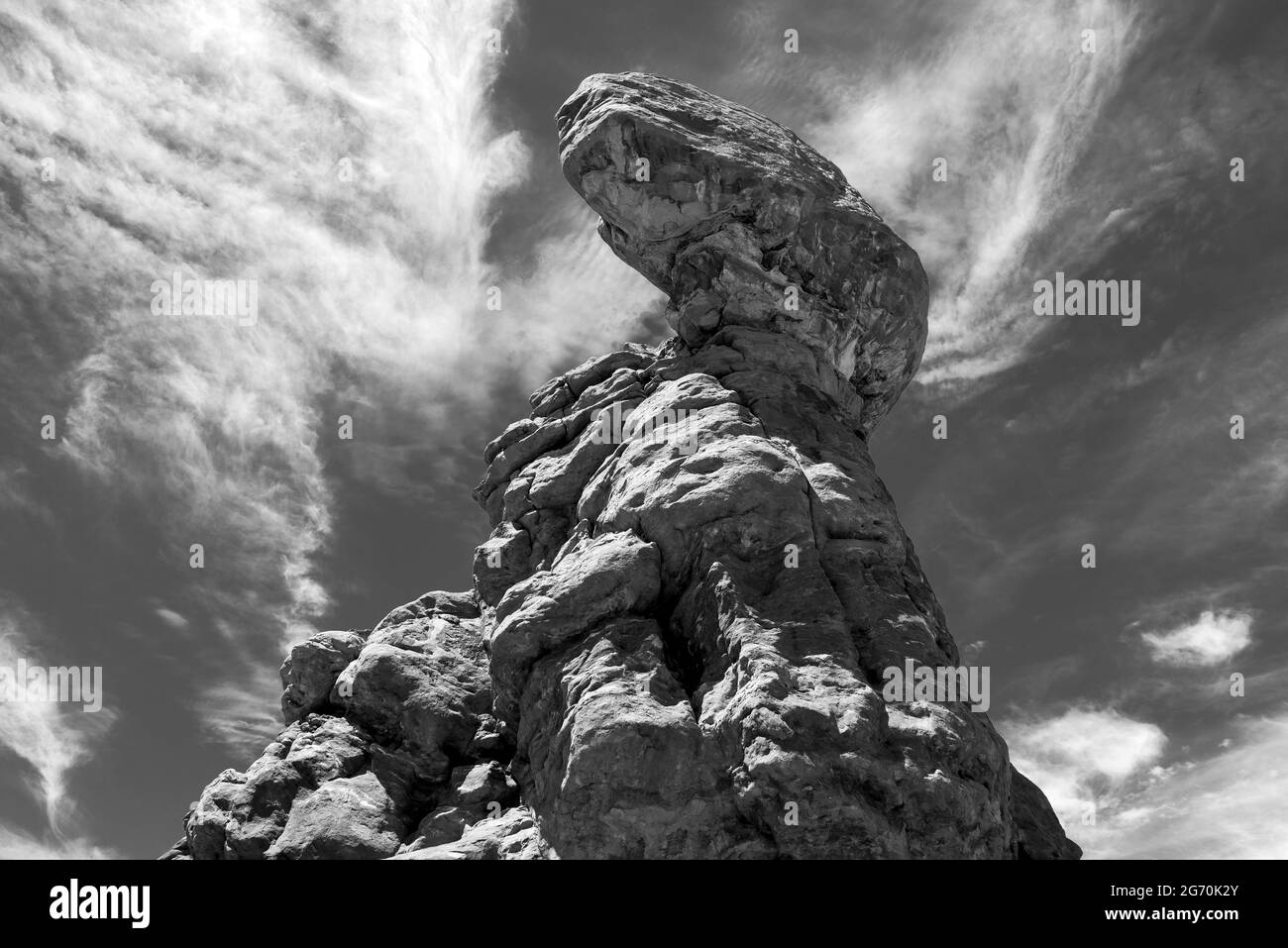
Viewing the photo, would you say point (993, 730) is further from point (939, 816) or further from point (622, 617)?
point (622, 617)

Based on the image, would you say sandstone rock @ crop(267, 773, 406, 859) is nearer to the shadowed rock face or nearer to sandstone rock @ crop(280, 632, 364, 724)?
sandstone rock @ crop(280, 632, 364, 724)

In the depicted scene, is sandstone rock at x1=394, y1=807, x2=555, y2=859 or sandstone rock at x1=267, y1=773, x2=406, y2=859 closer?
sandstone rock at x1=394, y1=807, x2=555, y2=859

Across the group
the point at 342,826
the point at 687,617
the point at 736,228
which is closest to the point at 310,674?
the point at 342,826

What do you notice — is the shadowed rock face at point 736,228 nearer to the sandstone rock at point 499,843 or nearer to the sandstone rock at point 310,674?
the sandstone rock at point 310,674

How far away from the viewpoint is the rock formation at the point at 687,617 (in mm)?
25062

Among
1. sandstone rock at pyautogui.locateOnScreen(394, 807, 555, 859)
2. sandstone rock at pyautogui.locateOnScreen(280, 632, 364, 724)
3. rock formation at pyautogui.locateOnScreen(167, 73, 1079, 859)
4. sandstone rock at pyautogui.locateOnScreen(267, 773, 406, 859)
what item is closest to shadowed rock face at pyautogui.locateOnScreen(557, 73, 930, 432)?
rock formation at pyautogui.locateOnScreen(167, 73, 1079, 859)

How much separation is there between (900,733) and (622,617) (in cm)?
862

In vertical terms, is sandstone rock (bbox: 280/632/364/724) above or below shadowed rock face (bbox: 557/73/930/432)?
below

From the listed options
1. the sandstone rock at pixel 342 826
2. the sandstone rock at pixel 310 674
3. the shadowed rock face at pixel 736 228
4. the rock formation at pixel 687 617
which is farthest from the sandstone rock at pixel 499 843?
the shadowed rock face at pixel 736 228

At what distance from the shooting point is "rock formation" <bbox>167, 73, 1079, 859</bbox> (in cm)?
Answer: 2506

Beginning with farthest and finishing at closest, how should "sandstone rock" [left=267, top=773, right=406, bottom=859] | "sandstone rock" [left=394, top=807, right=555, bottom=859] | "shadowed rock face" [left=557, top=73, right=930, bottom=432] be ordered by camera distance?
1. "shadowed rock face" [left=557, top=73, right=930, bottom=432]
2. "sandstone rock" [left=267, top=773, right=406, bottom=859]
3. "sandstone rock" [left=394, top=807, right=555, bottom=859]

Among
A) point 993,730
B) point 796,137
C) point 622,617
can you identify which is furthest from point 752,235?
point 993,730
